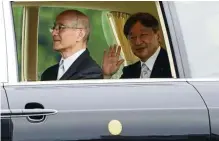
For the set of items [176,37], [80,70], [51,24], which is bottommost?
[80,70]

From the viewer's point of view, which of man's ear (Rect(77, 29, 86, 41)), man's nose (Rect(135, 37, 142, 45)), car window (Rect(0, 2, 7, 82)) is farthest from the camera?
man's nose (Rect(135, 37, 142, 45))

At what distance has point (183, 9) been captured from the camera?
4.98 m

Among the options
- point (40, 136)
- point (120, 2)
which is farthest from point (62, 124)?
point (120, 2)

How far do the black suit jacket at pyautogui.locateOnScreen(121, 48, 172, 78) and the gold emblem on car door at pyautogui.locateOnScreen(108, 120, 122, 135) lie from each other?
428mm

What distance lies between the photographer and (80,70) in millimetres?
4883

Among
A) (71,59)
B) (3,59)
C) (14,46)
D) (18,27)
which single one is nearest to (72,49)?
(71,59)

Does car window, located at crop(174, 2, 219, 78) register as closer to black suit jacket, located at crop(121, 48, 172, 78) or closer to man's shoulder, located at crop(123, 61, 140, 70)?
black suit jacket, located at crop(121, 48, 172, 78)

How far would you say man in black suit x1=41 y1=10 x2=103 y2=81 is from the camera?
4.85 meters

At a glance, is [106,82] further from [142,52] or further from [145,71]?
[142,52]

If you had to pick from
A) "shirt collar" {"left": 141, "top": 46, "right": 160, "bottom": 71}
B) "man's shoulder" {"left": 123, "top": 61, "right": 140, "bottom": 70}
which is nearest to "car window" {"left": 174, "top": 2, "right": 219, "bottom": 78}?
"shirt collar" {"left": 141, "top": 46, "right": 160, "bottom": 71}

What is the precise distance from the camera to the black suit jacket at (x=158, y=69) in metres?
4.86

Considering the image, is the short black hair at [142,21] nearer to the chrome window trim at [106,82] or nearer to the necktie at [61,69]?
the chrome window trim at [106,82]

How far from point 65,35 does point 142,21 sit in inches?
19.5

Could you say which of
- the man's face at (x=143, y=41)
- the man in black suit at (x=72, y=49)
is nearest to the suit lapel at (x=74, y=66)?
the man in black suit at (x=72, y=49)
